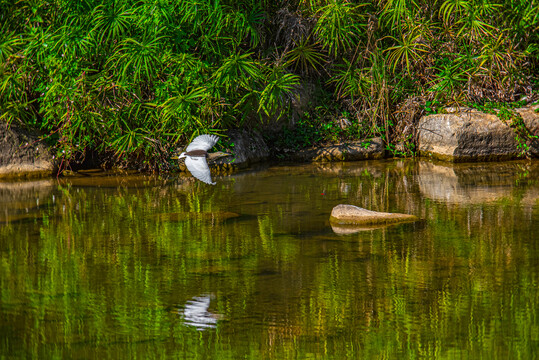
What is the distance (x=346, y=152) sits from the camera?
754 cm

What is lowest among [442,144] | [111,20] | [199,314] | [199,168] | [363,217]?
[199,314]

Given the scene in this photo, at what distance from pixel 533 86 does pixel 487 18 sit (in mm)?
958

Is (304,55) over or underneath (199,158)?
over

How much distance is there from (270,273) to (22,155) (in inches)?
166

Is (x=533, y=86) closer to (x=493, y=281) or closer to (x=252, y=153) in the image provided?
(x=252, y=153)

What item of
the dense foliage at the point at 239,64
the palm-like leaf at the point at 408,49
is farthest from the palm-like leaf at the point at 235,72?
the palm-like leaf at the point at 408,49

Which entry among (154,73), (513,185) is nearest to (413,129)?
(513,185)

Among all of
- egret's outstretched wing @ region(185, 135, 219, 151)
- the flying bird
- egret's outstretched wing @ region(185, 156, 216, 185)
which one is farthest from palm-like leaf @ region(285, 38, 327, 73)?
egret's outstretched wing @ region(185, 156, 216, 185)

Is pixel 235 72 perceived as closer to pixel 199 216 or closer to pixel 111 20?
pixel 111 20

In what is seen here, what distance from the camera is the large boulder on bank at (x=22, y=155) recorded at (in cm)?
689

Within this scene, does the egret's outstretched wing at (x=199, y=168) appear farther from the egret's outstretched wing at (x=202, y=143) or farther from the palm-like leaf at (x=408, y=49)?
the palm-like leaf at (x=408, y=49)

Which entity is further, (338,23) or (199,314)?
(338,23)

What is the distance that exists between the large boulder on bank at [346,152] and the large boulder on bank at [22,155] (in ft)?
8.59

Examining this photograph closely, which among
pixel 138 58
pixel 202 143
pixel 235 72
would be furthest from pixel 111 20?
pixel 202 143
